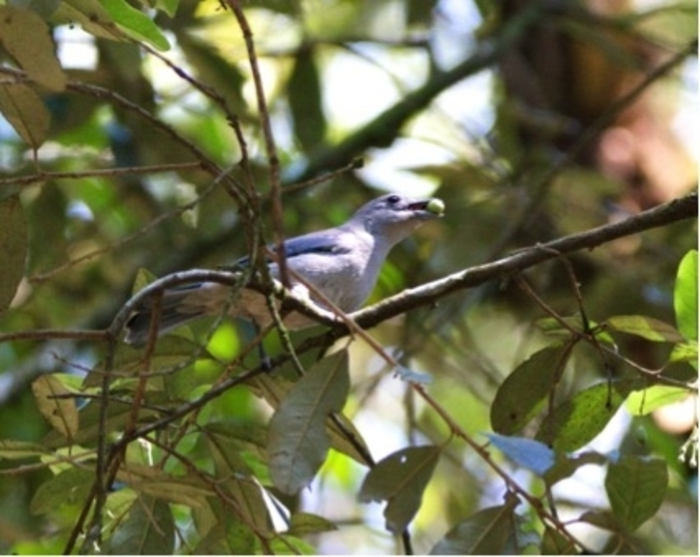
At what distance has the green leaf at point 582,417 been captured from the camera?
118 inches

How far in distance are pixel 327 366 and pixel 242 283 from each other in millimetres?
264

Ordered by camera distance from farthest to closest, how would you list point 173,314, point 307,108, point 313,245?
point 307,108 → point 313,245 → point 173,314

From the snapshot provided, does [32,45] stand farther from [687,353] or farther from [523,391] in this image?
[687,353]

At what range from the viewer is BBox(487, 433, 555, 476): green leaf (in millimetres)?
2475

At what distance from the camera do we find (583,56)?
7496 mm

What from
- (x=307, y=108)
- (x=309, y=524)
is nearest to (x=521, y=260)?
(x=309, y=524)

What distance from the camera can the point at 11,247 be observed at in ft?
9.52

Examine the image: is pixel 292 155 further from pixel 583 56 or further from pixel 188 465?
pixel 188 465

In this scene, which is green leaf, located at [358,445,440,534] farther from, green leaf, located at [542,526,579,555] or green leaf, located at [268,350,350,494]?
green leaf, located at [542,526,579,555]

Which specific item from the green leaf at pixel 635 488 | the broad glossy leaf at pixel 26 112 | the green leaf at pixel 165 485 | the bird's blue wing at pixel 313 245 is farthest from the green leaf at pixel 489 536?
the bird's blue wing at pixel 313 245

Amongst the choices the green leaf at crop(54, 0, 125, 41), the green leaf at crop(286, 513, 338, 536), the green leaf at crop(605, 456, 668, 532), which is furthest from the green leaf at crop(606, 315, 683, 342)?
the green leaf at crop(54, 0, 125, 41)

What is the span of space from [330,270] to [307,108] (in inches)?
74.2

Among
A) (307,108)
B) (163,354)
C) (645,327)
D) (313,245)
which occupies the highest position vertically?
(307,108)

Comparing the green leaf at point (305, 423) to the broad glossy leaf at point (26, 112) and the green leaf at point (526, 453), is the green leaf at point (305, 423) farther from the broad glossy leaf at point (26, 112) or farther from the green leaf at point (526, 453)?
the broad glossy leaf at point (26, 112)
